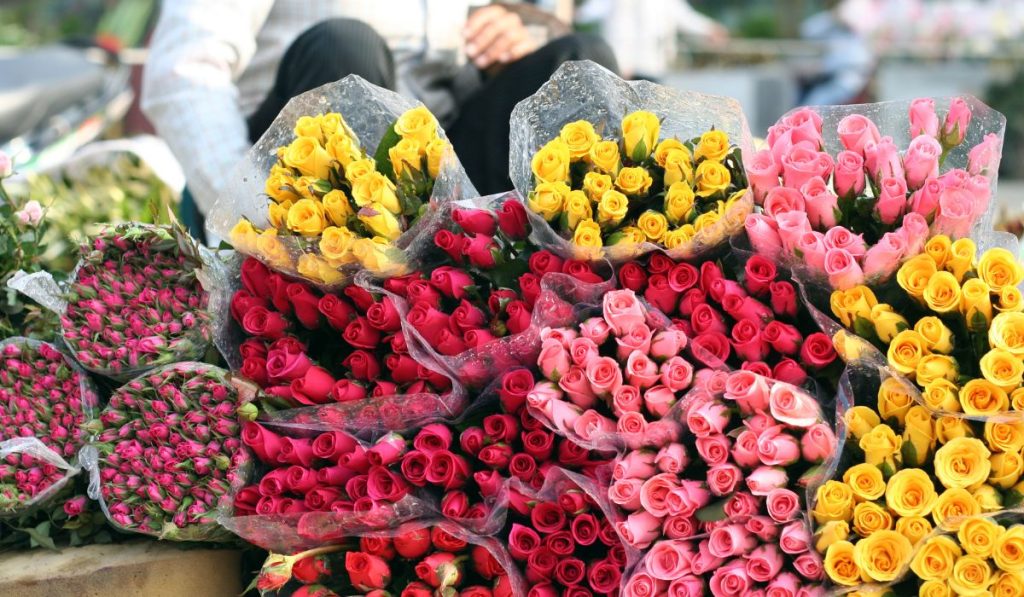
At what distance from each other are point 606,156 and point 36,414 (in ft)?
2.80

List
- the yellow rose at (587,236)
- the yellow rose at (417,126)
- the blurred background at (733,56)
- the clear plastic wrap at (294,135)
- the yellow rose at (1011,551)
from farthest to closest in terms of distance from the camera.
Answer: the blurred background at (733,56) → the clear plastic wrap at (294,135) → the yellow rose at (417,126) → the yellow rose at (587,236) → the yellow rose at (1011,551)

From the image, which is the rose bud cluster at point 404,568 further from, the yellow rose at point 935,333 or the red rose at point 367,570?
the yellow rose at point 935,333

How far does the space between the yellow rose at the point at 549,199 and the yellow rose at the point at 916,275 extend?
0.39 metres

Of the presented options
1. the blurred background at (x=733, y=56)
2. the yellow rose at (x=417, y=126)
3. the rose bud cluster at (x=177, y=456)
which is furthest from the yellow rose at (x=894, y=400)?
the blurred background at (x=733, y=56)

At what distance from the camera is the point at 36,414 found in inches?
59.4

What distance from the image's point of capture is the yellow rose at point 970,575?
3.48 ft

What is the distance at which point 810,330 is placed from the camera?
1297 mm

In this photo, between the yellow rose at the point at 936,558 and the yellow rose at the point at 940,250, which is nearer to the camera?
the yellow rose at the point at 936,558

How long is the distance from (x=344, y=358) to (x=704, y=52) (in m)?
10.2

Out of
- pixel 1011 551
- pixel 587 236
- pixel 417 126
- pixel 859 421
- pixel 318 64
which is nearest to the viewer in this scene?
pixel 1011 551

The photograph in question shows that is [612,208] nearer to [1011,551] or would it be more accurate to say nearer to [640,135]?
[640,135]

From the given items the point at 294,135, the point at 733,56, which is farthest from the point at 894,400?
the point at 733,56

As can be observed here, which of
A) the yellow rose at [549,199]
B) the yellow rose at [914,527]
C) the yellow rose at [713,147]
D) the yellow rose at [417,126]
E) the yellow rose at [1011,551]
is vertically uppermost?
the yellow rose at [417,126]

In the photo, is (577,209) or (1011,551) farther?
(577,209)
